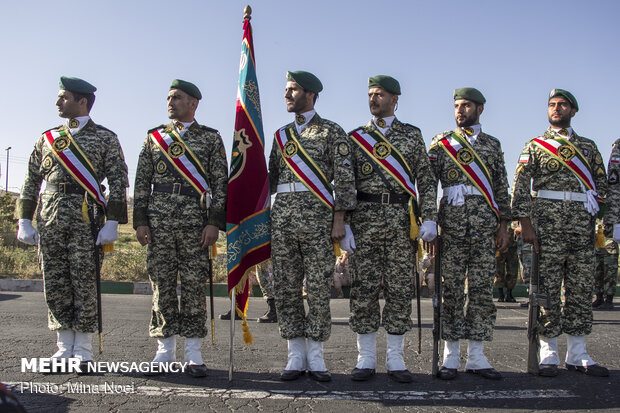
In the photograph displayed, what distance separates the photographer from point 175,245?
500 cm

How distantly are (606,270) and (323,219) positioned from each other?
7.58 m

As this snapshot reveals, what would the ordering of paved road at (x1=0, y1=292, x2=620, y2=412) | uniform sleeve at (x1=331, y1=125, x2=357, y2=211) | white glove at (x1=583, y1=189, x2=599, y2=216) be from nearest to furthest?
paved road at (x1=0, y1=292, x2=620, y2=412) < uniform sleeve at (x1=331, y1=125, x2=357, y2=211) < white glove at (x1=583, y1=189, x2=599, y2=216)

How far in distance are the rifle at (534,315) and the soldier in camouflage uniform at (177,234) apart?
290 centimetres

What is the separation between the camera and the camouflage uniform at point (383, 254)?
Result: 4.88 m

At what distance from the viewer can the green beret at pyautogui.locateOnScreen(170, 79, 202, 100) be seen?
520 centimetres

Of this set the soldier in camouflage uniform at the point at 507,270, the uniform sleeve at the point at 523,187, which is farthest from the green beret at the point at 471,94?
the soldier in camouflage uniform at the point at 507,270

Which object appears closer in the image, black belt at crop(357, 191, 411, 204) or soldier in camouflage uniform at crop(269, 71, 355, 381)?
soldier in camouflage uniform at crop(269, 71, 355, 381)

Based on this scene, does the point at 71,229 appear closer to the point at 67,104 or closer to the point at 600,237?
the point at 67,104

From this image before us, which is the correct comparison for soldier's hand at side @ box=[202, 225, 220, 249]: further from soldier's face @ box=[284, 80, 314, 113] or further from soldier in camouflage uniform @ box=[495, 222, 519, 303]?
soldier in camouflage uniform @ box=[495, 222, 519, 303]

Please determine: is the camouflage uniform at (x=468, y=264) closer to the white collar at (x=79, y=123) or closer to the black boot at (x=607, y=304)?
the white collar at (x=79, y=123)

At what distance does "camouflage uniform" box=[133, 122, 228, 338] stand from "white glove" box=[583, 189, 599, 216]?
3.35 metres

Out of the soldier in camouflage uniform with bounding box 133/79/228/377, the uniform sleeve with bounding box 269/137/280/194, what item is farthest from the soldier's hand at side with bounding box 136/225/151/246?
the uniform sleeve with bounding box 269/137/280/194

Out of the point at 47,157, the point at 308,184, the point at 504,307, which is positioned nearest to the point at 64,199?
the point at 47,157

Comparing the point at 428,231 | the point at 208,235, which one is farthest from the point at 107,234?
the point at 428,231
